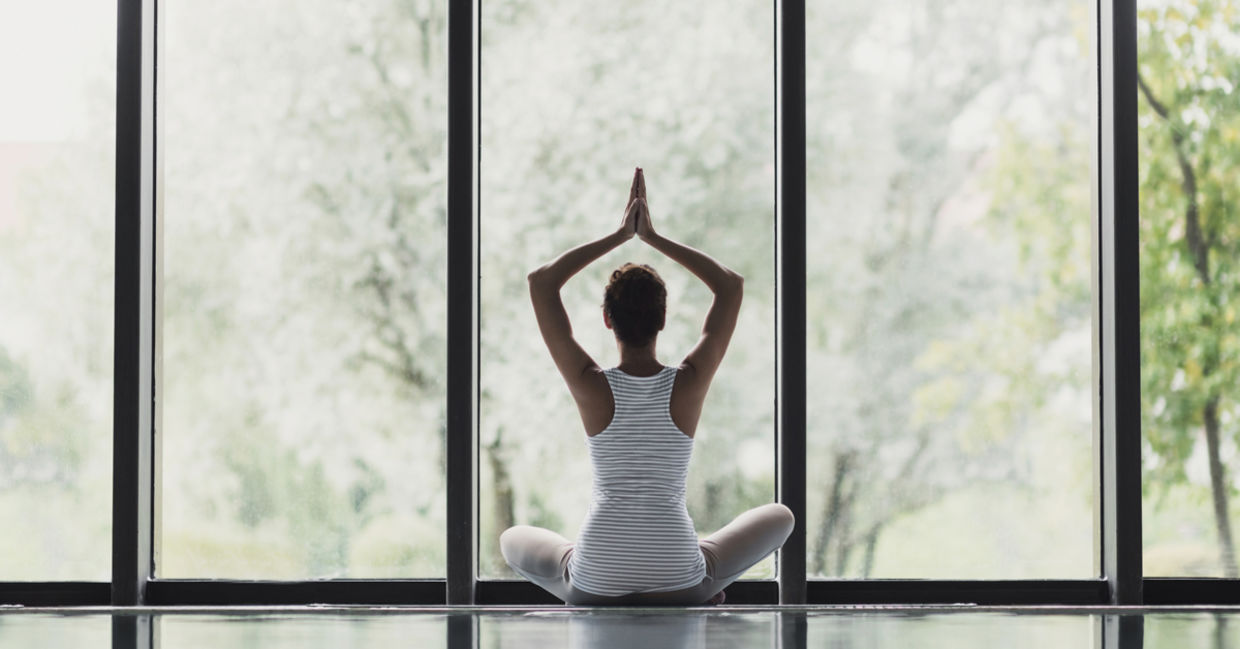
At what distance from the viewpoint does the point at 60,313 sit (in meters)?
2.76

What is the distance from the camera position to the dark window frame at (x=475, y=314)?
270 centimetres

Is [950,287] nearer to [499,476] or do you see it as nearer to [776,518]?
[776,518]

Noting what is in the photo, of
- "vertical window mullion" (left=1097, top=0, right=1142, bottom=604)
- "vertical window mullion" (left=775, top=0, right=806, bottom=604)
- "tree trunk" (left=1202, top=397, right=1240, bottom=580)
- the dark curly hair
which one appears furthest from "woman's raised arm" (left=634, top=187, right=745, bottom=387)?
"tree trunk" (left=1202, top=397, right=1240, bottom=580)

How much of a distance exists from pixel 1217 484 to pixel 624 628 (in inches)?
83.9

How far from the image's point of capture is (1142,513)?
9.03 feet

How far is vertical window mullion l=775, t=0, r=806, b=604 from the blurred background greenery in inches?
2.4

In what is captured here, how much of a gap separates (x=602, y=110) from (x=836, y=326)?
831 mm

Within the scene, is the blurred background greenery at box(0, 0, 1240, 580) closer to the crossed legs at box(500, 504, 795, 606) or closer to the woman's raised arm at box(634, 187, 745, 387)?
the woman's raised arm at box(634, 187, 745, 387)

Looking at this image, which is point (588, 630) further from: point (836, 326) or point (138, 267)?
point (138, 267)

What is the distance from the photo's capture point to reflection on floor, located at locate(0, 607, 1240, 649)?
123 cm

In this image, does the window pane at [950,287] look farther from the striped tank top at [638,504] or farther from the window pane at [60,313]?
the window pane at [60,313]

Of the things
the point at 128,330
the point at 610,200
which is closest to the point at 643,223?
the point at 610,200

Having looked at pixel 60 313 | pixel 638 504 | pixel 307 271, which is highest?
pixel 307 271

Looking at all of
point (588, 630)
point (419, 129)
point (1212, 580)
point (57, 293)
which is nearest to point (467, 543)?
point (419, 129)
